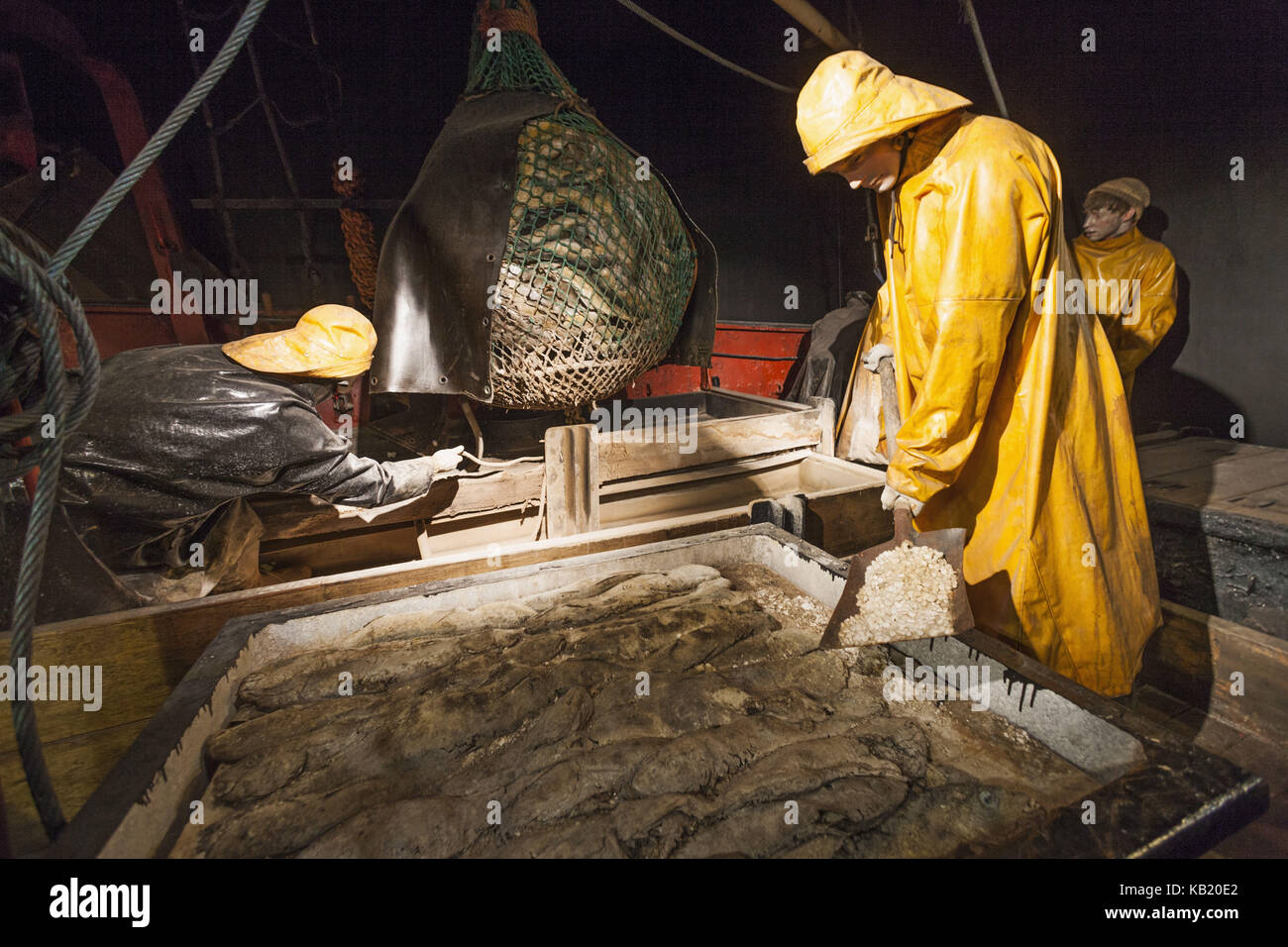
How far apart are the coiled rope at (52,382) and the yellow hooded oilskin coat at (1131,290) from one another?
4315 millimetres

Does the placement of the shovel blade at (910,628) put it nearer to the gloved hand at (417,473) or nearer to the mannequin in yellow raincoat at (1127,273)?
A: the gloved hand at (417,473)

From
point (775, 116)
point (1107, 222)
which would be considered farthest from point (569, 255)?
point (775, 116)

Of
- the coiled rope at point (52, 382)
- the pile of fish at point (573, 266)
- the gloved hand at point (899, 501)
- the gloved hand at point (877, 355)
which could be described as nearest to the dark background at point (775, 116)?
the gloved hand at point (877, 355)

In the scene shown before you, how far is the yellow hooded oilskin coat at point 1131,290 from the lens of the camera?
A: 3.62m

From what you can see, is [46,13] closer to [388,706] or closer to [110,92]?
[110,92]

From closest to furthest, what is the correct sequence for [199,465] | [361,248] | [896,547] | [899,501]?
[896,547], [899,501], [199,465], [361,248]

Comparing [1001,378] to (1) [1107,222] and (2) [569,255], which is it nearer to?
(2) [569,255]

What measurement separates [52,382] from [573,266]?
1.68 m

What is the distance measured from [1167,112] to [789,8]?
2610mm

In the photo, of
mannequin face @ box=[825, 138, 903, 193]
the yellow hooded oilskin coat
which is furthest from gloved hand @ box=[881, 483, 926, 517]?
the yellow hooded oilskin coat

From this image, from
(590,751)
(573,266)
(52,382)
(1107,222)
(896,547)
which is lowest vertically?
(590,751)

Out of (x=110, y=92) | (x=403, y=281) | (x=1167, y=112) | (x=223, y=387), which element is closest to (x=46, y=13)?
(x=110, y=92)

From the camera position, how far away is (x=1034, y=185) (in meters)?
1.71

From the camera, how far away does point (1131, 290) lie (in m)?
3.68
